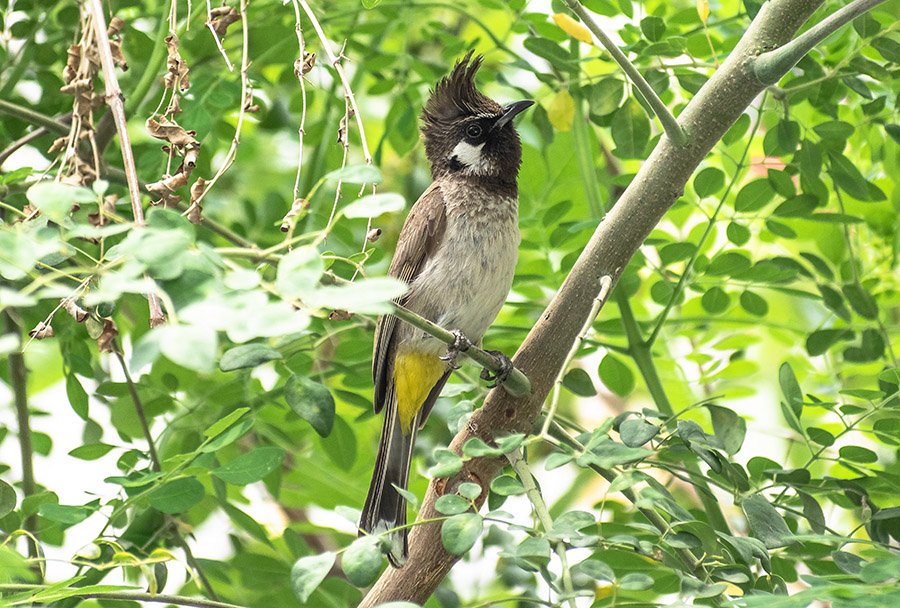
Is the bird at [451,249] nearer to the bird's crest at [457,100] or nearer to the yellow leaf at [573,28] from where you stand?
the bird's crest at [457,100]

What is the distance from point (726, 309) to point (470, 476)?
0.74m

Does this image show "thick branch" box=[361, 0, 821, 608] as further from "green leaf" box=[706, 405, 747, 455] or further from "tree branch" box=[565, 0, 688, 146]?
"green leaf" box=[706, 405, 747, 455]

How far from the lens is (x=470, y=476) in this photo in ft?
4.54

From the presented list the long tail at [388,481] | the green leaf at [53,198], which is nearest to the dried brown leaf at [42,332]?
the green leaf at [53,198]

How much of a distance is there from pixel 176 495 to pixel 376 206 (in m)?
0.69

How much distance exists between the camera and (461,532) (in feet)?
3.23

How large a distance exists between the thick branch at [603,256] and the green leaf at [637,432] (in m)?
0.24

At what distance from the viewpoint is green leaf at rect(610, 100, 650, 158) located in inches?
67.0

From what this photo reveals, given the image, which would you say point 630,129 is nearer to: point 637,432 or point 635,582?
point 637,432

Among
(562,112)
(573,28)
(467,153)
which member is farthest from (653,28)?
(467,153)

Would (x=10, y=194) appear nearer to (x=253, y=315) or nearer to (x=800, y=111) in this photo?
(x=253, y=315)

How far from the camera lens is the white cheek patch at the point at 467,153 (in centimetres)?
218

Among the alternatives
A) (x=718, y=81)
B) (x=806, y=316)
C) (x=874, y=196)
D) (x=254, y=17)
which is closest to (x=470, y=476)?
(x=718, y=81)

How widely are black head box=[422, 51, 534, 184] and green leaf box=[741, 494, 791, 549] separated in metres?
1.03
